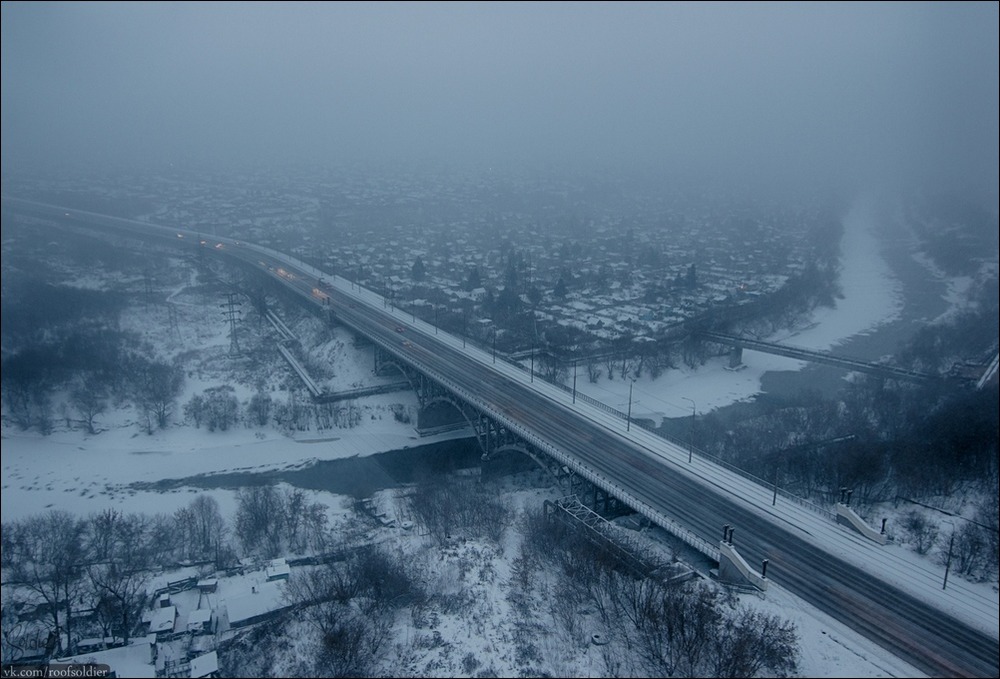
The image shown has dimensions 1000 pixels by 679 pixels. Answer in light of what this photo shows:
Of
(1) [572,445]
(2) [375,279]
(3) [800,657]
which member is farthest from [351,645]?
(2) [375,279]

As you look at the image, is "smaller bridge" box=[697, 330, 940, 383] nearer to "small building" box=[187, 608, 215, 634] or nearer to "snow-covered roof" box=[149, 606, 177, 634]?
"small building" box=[187, 608, 215, 634]

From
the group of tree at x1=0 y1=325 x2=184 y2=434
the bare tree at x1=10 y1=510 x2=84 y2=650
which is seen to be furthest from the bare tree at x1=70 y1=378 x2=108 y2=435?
the bare tree at x1=10 y1=510 x2=84 y2=650

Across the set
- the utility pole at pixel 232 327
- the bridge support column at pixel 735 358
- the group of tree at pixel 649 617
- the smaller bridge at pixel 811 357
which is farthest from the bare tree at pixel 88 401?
the bridge support column at pixel 735 358

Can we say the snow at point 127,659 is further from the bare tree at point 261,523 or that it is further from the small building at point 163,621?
the bare tree at point 261,523

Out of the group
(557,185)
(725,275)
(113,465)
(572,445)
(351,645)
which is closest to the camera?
(351,645)

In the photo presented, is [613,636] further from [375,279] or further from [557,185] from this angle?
[557,185]

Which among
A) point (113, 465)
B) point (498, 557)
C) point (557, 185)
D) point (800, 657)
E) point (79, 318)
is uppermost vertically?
point (557, 185)
